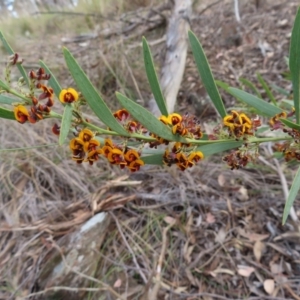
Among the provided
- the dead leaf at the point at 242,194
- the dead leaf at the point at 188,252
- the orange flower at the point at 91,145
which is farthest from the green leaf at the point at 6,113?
the dead leaf at the point at 242,194

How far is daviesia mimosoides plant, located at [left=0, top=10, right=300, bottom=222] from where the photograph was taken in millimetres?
448

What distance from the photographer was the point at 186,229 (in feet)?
5.03

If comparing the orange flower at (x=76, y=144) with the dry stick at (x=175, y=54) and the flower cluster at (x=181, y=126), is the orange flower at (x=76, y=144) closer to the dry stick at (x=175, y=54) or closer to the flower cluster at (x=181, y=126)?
the flower cluster at (x=181, y=126)

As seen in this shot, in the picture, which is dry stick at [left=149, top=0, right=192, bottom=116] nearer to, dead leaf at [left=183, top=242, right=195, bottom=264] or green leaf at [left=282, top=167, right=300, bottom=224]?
dead leaf at [left=183, top=242, right=195, bottom=264]

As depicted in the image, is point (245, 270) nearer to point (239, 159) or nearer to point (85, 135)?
point (239, 159)

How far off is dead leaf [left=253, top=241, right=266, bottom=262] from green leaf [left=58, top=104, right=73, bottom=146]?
124cm

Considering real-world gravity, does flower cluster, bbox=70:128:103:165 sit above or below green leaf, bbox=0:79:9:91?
below

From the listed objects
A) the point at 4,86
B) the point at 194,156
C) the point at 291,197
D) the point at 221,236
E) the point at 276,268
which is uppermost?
the point at 4,86

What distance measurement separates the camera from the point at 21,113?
17.6 inches

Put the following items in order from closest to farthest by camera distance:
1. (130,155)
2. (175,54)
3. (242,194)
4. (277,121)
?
(130,155)
(277,121)
(242,194)
(175,54)

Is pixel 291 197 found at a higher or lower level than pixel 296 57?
lower

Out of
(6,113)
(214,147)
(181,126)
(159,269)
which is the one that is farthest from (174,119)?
(159,269)

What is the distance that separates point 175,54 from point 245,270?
1454mm

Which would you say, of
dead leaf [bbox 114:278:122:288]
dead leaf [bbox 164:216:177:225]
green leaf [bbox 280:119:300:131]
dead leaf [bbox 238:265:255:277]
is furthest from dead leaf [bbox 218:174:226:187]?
green leaf [bbox 280:119:300:131]
